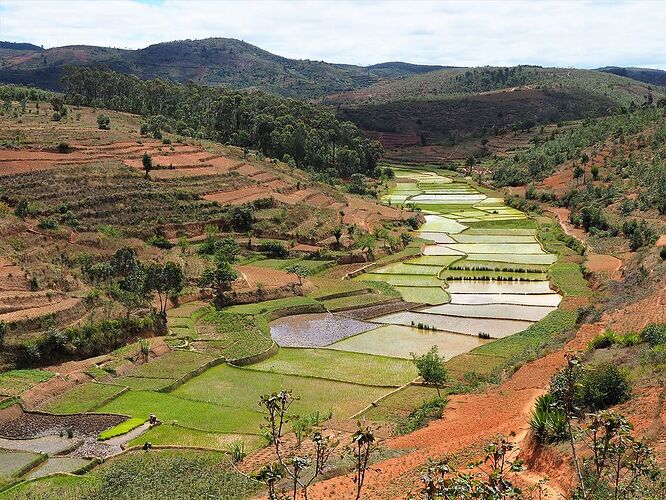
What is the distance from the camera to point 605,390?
75.0 feet

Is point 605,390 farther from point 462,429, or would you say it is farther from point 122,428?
point 122,428

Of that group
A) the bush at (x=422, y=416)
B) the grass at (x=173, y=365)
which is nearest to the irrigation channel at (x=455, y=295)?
the grass at (x=173, y=365)

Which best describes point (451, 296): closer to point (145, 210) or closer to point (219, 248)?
point (219, 248)

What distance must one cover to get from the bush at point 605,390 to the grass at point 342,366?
14.4 meters

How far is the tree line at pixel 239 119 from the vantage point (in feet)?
365

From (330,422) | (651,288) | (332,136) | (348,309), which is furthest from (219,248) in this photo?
(332,136)

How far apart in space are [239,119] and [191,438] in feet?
306

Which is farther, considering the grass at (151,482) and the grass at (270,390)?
the grass at (270,390)

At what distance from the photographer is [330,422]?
29984mm

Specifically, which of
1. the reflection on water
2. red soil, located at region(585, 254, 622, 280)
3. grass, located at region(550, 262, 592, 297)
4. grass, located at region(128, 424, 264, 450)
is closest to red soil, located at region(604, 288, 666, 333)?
grass, located at region(550, 262, 592, 297)

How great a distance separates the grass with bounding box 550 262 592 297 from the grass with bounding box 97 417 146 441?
36114 mm

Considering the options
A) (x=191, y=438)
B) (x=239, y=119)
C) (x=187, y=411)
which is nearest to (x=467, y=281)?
(x=187, y=411)

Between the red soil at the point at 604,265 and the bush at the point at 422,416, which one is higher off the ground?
the red soil at the point at 604,265

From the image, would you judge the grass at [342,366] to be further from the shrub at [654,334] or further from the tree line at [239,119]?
the tree line at [239,119]
